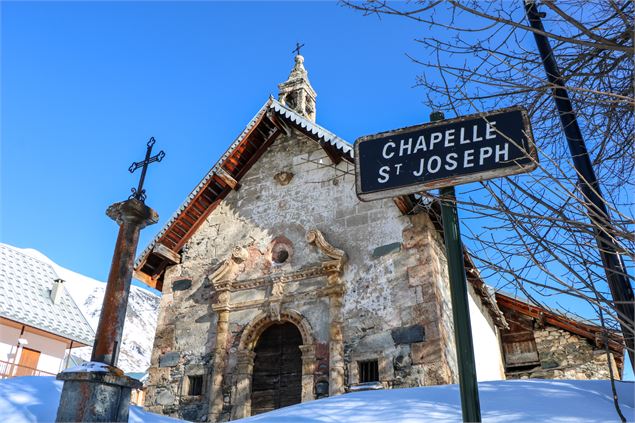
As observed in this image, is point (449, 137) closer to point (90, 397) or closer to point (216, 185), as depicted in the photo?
point (90, 397)

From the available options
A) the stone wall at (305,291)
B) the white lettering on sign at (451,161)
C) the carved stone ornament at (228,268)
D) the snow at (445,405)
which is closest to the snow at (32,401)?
the snow at (445,405)

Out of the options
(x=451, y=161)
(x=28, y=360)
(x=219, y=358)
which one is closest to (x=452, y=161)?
(x=451, y=161)

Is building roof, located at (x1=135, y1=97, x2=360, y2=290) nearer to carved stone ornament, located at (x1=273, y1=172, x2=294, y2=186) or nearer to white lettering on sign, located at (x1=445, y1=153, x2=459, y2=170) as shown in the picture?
carved stone ornament, located at (x1=273, y1=172, x2=294, y2=186)

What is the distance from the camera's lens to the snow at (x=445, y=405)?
3.74 meters

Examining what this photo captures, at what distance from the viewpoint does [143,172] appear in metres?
7.21

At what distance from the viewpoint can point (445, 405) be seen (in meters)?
4.37

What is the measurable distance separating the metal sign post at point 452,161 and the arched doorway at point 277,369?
7338 millimetres

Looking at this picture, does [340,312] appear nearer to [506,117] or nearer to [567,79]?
[567,79]

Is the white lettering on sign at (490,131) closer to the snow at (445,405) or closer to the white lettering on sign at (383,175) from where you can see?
the white lettering on sign at (383,175)

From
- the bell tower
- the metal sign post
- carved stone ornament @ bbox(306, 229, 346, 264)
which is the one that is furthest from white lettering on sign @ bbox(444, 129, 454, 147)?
the bell tower

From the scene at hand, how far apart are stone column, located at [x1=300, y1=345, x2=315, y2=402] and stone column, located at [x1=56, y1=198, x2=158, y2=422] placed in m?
3.93

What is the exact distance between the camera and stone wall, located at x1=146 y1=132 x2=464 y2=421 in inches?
352

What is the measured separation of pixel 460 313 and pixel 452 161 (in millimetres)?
812

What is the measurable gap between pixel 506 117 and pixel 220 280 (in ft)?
29.3
